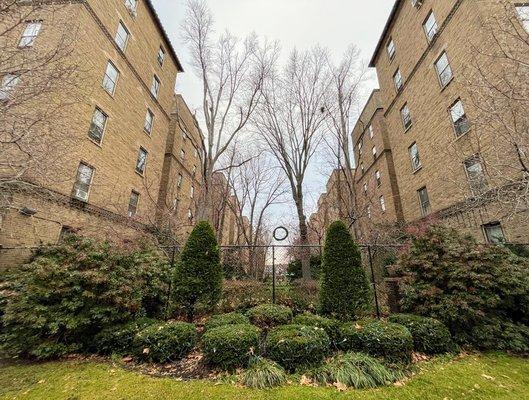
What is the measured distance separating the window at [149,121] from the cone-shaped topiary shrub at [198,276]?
1242cm

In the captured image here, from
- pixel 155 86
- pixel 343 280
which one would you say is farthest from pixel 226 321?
pixel 155 86

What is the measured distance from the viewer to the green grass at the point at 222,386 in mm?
3492

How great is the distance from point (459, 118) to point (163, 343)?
46.1 ft

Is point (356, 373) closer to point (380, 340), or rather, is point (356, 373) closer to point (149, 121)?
point (380, 340)

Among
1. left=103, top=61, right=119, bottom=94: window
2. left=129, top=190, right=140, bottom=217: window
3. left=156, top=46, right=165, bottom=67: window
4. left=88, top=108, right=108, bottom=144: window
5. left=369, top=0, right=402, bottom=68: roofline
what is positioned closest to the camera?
left=88, top=108, right=108, bottom=144: window

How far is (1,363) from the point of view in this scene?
15.5 ft

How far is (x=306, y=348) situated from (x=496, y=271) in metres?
4.87

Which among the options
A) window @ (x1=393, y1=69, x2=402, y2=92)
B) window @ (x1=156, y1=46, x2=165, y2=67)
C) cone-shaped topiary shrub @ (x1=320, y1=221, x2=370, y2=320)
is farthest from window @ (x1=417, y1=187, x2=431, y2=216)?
window @ (x1=156, y1=46, x2=165, y2=67)

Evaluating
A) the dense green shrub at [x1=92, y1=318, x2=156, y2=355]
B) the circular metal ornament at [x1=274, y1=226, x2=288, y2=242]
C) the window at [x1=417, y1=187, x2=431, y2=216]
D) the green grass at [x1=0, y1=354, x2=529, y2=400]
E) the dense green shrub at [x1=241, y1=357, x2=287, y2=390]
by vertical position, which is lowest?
the green grass at [x1=0, y1=354, x2=529, y2=400]

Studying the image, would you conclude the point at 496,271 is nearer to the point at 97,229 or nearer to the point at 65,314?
the point at 65,314

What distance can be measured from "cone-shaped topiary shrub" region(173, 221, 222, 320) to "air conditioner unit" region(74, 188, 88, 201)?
7.16 metres

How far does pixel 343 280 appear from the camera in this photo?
642 centimetres

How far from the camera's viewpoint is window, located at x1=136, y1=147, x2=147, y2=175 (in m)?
15.3

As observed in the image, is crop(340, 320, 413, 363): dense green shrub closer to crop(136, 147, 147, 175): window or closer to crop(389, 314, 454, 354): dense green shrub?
crop(389, 314, 454, 354): dense green shrub
